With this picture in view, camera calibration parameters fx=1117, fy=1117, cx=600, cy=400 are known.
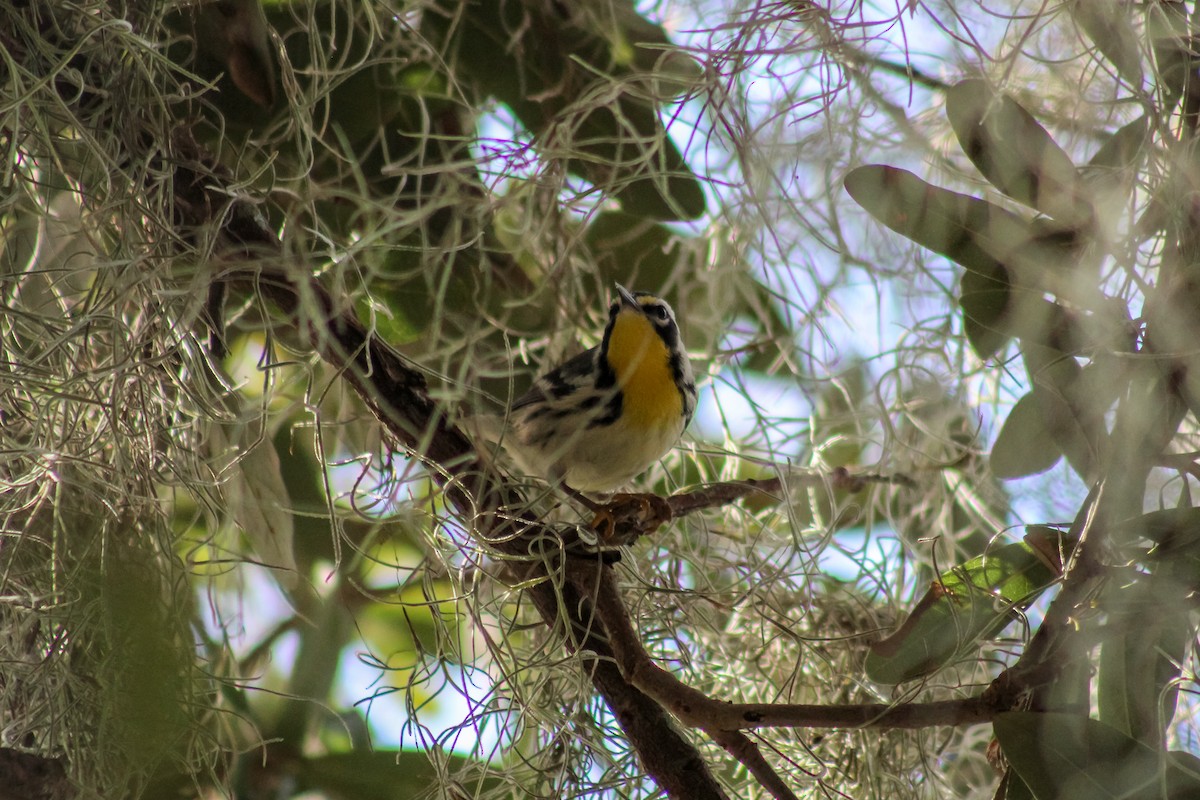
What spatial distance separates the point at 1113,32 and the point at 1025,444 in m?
0.44

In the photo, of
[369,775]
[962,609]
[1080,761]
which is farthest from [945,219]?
[369,775]

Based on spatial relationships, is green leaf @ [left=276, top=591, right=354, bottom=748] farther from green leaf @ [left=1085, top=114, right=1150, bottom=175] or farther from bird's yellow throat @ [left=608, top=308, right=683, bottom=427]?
green leaf @ [left=1085, top=114, right=1150, bottom=175]

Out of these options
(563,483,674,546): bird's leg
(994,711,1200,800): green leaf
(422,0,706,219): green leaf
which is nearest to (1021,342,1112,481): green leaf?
(994,711,1200,800): green leaf

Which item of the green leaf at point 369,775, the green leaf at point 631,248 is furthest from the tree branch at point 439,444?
the green leaf at point 631,248

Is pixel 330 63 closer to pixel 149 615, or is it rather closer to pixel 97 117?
pixel 97 117

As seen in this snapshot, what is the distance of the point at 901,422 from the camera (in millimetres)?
1728

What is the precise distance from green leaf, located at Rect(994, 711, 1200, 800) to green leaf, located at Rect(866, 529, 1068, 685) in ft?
0.41

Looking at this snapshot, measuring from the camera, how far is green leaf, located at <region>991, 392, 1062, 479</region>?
1215 mm

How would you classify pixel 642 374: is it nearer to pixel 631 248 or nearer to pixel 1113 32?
pixel 631 248

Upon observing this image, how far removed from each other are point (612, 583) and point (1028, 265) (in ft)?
1.83

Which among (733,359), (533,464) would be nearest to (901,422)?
(733,359)

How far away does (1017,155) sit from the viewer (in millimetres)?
1121

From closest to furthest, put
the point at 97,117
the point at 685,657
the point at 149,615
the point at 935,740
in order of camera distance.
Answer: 1. the point at 149,615
2. the point at 97,117
3. the point at 685,657
4. the point at 935,740

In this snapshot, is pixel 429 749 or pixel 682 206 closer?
pixel 429 749
